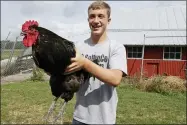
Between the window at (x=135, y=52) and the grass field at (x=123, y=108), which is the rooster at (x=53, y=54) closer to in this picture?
the grass field at (x=123, y=108)

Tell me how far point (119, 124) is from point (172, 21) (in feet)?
60.1

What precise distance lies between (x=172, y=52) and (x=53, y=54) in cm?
1996

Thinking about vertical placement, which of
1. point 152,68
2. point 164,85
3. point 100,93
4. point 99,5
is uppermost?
point 99,5

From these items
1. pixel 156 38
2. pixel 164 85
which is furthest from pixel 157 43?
pixel 164 85

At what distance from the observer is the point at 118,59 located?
3084 mm

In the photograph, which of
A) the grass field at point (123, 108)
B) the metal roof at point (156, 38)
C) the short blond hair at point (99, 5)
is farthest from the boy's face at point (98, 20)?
the metal roof at point (156, 38)

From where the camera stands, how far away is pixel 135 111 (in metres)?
8.73

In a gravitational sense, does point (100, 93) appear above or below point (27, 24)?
below

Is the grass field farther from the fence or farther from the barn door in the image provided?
the barn door

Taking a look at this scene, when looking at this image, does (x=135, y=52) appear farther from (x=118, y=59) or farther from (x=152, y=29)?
(x=118, y=59)

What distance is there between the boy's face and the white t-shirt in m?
0.19

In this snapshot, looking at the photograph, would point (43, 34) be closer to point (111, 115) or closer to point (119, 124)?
point (111, 115)

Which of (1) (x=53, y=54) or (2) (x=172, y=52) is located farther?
(2) (x=172, y=52)

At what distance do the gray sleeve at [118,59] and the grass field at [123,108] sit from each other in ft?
14.9
